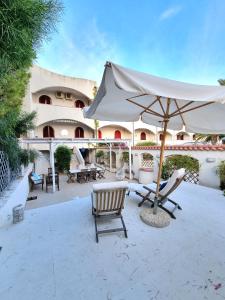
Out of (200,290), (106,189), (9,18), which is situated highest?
(9,18)

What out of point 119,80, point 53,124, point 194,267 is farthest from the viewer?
point 53,124

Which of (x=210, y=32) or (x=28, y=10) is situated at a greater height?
(x=210, y=32)

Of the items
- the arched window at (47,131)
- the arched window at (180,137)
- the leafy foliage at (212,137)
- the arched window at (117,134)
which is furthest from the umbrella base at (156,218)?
the arched window at (180,137)

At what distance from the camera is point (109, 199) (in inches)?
121

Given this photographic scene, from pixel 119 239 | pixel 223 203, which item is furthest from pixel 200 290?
pixel 223 203

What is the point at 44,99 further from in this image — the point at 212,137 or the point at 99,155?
the point at 212,137

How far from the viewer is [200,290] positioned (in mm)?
1896

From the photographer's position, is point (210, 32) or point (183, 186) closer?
point (183, 186)

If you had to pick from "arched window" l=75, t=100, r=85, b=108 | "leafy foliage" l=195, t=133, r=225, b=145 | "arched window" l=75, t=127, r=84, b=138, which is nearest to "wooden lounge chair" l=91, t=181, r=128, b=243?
"leafy foliage" l=195, t=133, r=225, b=145

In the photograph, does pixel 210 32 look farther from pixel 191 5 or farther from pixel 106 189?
pixel 106 189

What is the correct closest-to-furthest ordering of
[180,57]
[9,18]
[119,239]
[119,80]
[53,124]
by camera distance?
[119,80]
[9,18]
[119,239]
[180,57]
[53,124]

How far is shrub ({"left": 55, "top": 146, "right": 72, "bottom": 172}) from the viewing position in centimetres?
1520

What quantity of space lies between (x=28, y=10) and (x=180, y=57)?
13344 mm

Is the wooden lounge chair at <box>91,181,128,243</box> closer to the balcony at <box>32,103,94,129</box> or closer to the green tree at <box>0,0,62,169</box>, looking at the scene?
the green tree at <box>0,0,62,169</box>
